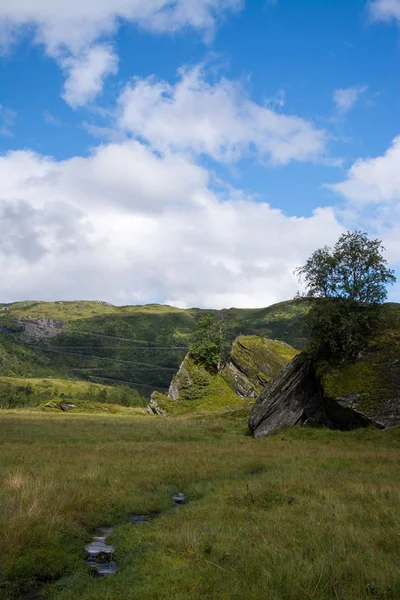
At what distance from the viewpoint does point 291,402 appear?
1404 inches

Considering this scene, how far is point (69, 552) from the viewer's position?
9.39 meters

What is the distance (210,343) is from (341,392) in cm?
5402

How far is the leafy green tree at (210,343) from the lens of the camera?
84.2 metres

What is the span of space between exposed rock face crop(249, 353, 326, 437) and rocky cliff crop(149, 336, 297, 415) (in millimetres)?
35936

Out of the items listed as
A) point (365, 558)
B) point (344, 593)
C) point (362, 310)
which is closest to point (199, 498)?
point (365, 558)

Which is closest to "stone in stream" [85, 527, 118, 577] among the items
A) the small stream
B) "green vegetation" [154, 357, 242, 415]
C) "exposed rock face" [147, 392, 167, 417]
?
the small stream

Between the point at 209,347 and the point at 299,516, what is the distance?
7310 cm

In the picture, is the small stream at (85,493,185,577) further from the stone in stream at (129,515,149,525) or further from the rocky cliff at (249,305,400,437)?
the rocky cliff at (249,305,400,437)

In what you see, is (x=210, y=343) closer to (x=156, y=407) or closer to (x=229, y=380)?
(x=229, y=380)

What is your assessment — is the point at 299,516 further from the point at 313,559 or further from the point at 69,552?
the point at 69,552

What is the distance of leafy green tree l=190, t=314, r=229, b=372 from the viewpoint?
84188 millimetres

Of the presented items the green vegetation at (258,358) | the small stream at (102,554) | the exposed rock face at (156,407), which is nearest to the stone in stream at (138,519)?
the small stream at (102,554)

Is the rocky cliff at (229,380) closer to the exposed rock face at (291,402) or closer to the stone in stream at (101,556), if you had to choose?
the exposed rock face at (291,402)

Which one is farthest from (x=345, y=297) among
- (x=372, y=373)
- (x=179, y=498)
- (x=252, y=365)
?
(x=252, y=365)
